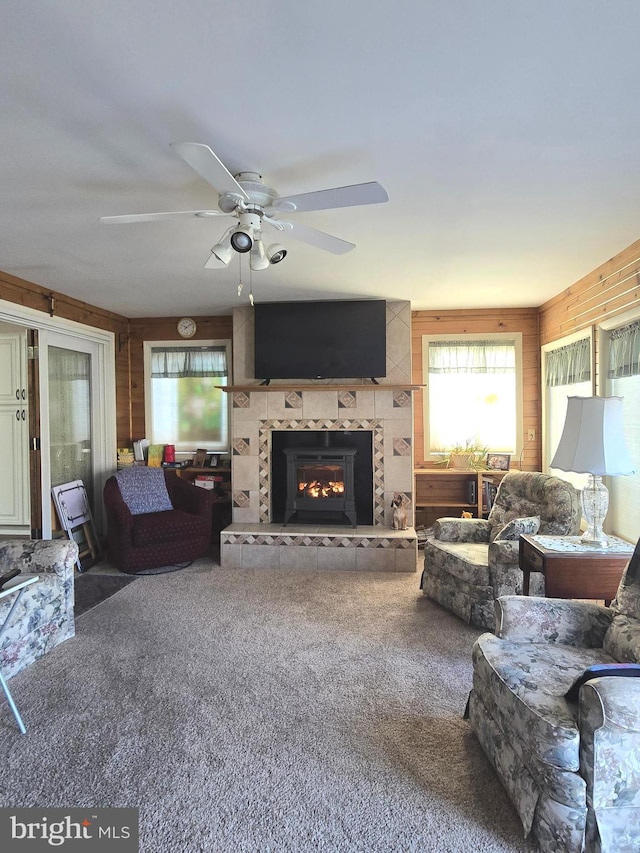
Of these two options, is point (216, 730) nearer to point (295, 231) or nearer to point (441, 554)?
point (441, 554)

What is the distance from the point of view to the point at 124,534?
4.31 meters

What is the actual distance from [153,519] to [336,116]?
12.2ft

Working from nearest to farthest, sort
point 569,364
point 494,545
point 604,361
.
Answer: point 494,545 → point 604,361 → point 569,364

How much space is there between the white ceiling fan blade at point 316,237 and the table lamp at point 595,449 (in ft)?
5.04

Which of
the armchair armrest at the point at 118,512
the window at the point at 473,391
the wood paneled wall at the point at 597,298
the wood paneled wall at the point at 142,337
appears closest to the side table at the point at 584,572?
the wood paneled wall at the point at 597,298

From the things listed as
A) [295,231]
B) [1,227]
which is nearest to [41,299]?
[1,227]

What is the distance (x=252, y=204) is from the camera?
2.19 m

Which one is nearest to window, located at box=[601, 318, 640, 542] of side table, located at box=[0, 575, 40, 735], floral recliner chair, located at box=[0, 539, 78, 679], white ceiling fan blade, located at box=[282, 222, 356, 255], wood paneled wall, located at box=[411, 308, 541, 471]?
wood paneled wall, located at box=[411, 308, 541, 471]

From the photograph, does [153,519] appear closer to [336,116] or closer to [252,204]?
[252,204]

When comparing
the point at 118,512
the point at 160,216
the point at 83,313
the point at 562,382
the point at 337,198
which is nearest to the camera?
the point at 337,198

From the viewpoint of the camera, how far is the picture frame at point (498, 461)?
5.14m

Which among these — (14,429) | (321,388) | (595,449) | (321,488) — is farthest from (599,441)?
(14,429)

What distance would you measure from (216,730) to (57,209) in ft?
8.97

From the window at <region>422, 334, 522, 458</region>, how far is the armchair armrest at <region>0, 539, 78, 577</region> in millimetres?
3729
